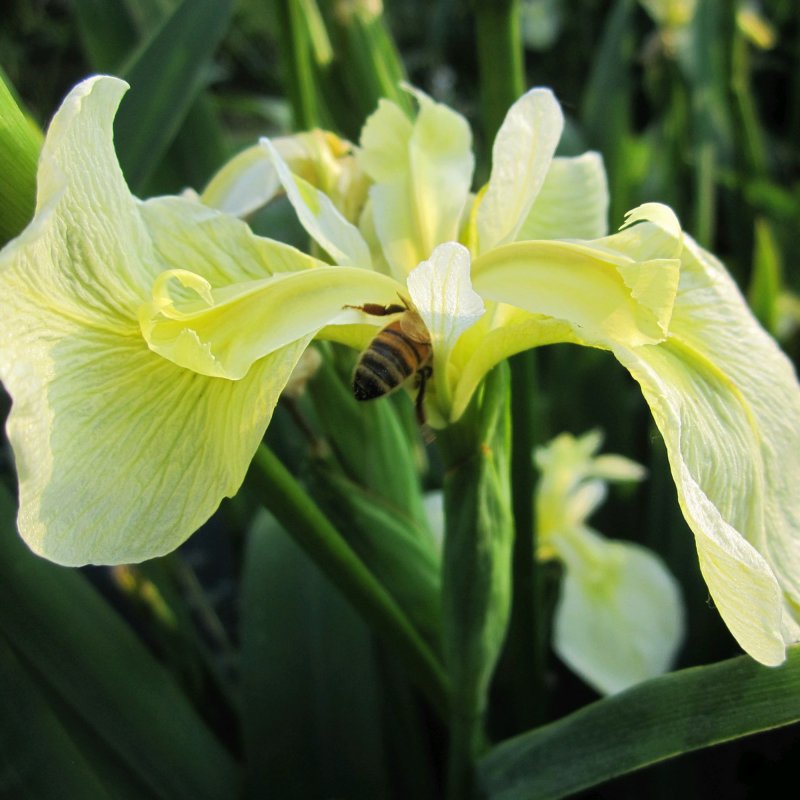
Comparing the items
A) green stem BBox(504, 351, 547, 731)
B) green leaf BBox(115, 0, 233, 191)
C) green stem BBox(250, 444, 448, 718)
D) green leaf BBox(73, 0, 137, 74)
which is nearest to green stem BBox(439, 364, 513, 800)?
green stem BBox(250, 444, 448, 718)

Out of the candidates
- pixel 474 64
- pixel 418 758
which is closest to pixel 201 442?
pixel 418 758

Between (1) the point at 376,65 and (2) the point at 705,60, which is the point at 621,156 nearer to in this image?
(2) the point at 705,60

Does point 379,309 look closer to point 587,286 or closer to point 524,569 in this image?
point 587,286

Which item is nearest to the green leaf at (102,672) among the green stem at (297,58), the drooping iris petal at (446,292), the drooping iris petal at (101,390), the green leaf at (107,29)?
the drooping iris petal at (101,390)

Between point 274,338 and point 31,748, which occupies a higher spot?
point 274,338

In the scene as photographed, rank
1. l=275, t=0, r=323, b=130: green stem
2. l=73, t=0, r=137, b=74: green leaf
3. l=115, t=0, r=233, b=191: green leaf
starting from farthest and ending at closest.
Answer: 1. l=73, t=0, r=137, b=74: green leaf
2. l=275, t=0, r=323, b=130: green stem
3. l=115, t=0, r=233, b=191: green leaf

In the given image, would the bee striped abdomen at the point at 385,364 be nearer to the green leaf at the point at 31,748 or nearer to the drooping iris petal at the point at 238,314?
the drooping iris petal at the point at 238,314

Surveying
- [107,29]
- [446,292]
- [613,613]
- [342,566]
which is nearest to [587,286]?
[446,292]

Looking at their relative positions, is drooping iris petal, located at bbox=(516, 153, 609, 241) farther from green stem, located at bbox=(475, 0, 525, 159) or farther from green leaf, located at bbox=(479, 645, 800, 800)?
green leaf, located at bbox=(479, 645, 800, 800)
